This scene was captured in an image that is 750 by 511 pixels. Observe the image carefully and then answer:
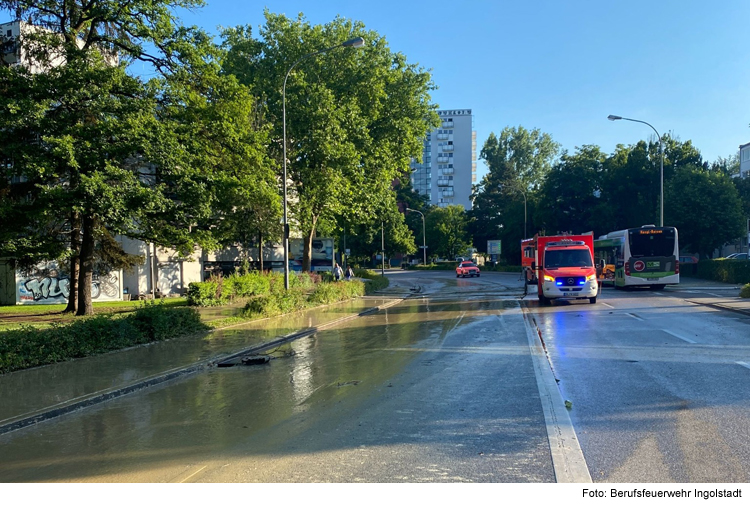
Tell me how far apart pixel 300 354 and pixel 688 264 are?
37.0 meters

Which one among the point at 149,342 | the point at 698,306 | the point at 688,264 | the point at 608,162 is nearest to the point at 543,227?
the point at 608,162

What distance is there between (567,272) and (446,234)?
6908 cm

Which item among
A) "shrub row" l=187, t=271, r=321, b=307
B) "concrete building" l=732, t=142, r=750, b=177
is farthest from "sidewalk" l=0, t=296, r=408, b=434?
"concrete building" l=732, t=142, r=750, b=177

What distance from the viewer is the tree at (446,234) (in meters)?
89.9

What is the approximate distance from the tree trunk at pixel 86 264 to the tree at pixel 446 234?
243 feet

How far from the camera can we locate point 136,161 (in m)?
18.5

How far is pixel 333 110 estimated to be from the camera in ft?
97.1

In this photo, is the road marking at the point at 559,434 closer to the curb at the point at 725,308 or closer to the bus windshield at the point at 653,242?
the curb at the point at 725,308

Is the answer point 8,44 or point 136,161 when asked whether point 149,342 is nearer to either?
point 136,161

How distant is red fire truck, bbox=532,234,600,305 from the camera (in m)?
21.2

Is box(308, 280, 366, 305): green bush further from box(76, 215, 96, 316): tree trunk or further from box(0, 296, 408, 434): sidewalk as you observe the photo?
box(76, 215, 96, 316): tree trunk

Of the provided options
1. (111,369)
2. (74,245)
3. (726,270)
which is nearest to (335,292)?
(74,245)

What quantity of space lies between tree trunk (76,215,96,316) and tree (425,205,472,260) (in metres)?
73.9

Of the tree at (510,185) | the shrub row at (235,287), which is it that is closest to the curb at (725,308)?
the shrub row at (235,287)
